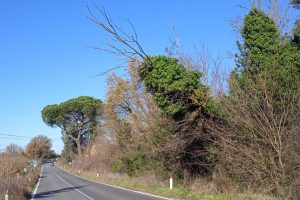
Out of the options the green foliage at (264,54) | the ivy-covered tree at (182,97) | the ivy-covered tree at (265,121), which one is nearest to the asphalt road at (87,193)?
the ivy-covered tree at (182,97)

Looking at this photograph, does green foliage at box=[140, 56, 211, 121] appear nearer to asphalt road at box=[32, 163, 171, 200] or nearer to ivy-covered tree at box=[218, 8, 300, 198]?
ivy-covered tree at box=[218, 8, 300, 198]

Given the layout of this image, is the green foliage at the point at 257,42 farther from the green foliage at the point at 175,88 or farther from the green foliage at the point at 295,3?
the green foliage at the point at 295,3

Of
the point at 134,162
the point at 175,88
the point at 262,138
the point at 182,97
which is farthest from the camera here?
the point at 134,162

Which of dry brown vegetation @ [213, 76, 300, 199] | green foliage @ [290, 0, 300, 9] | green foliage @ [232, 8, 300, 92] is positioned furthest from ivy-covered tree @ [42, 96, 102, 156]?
dry brown vegetation @ [213, 76, 300, 199]

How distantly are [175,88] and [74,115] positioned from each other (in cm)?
7122

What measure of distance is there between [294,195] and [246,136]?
382cm

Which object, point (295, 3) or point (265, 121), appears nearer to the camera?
point (265, 121)

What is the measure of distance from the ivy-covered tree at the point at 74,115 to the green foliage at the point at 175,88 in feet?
201

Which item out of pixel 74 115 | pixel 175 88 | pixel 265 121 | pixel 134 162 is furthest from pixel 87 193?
pixel 74 115

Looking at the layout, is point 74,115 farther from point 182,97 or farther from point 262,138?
point 262,138

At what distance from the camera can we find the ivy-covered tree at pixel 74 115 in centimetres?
8519

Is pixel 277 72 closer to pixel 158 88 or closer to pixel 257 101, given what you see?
pixel 257 101

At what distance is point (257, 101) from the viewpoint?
1731 centimetres

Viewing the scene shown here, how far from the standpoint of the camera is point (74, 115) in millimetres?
89750
